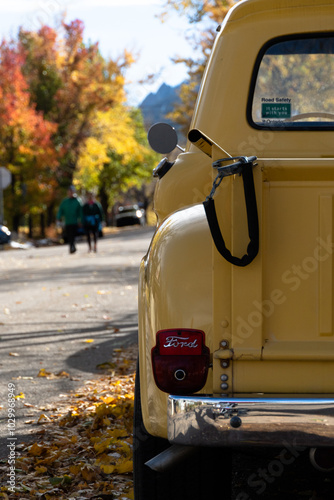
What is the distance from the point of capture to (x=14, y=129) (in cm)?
3550

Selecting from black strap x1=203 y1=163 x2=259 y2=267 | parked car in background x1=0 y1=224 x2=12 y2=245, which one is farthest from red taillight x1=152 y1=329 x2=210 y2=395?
parked car in background x1=0 y1=224 x2=12 y2=245

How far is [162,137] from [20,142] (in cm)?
3249

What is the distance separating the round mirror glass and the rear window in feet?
2.00

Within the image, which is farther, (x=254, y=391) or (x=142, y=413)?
(x=142, y=413)

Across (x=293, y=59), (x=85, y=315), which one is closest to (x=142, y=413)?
(x=293, y=59)

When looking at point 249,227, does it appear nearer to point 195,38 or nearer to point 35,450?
point 35,450

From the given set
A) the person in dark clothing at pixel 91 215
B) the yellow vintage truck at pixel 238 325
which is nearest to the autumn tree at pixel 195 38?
the person in dark clothing at pixel 91 215

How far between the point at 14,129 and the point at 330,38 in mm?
32546

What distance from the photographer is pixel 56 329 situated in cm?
907

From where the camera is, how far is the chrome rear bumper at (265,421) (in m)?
2.73

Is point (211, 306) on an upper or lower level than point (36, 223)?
upper

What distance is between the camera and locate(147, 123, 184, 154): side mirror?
4.47 metres

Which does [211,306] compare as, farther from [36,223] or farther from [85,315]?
[36,223]

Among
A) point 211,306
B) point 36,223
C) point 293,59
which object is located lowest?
point 36,223
